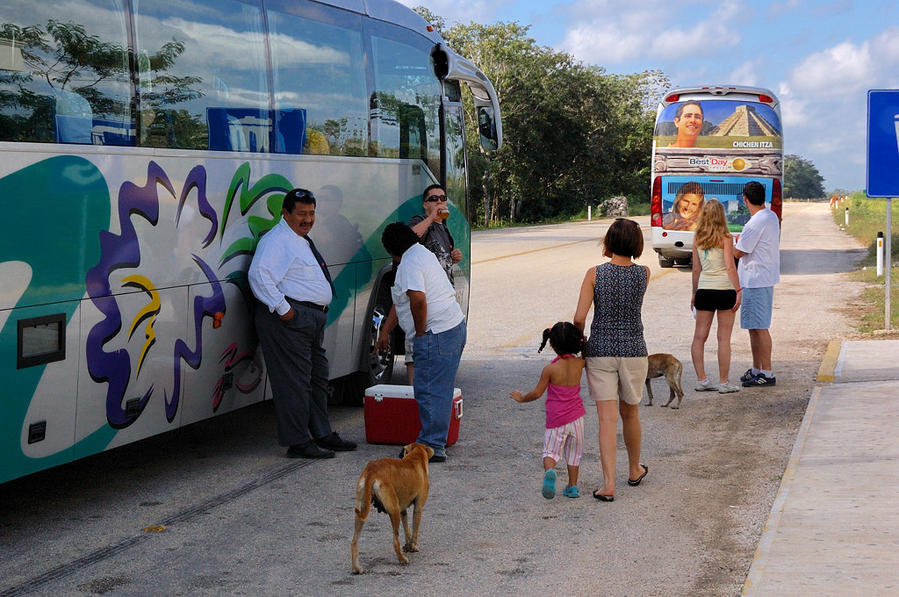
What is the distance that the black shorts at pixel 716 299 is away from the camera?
10.3 metres

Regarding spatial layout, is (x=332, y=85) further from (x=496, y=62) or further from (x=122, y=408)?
(x=496, y=62)

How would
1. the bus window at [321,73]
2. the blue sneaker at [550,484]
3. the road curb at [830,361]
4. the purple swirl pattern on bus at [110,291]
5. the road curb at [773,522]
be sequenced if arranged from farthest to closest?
the road curb at [830,361] → the bus window at [321,73] → the blue sneaker at [550,484] → the purple swirl pattern on bus at [110,291] → the road curb at [773,522]

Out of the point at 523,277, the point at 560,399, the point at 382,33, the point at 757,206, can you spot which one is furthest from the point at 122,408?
the point at 523,277

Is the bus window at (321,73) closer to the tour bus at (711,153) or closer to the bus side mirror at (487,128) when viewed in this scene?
the bus side mirror at (487,128)

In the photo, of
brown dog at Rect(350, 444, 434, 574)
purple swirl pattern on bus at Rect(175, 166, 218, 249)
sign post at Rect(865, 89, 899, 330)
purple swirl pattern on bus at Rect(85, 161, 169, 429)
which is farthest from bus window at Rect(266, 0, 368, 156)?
sign post at Rect(865, 89, 899, 330)

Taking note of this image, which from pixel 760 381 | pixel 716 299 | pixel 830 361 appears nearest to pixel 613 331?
pixel 716 299

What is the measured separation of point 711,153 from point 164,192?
17363mm

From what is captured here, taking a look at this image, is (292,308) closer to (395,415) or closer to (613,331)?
(395,415)

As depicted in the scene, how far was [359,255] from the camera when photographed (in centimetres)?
941

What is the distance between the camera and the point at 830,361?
39.2 feet

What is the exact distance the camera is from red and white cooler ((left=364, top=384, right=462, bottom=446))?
332 inches

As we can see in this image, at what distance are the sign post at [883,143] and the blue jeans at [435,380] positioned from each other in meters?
7.43

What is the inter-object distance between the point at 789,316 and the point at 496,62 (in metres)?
42.1

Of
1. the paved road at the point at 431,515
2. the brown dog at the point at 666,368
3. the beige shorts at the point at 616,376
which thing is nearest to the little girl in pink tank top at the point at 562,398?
the beige shorts at the point at 616,376
